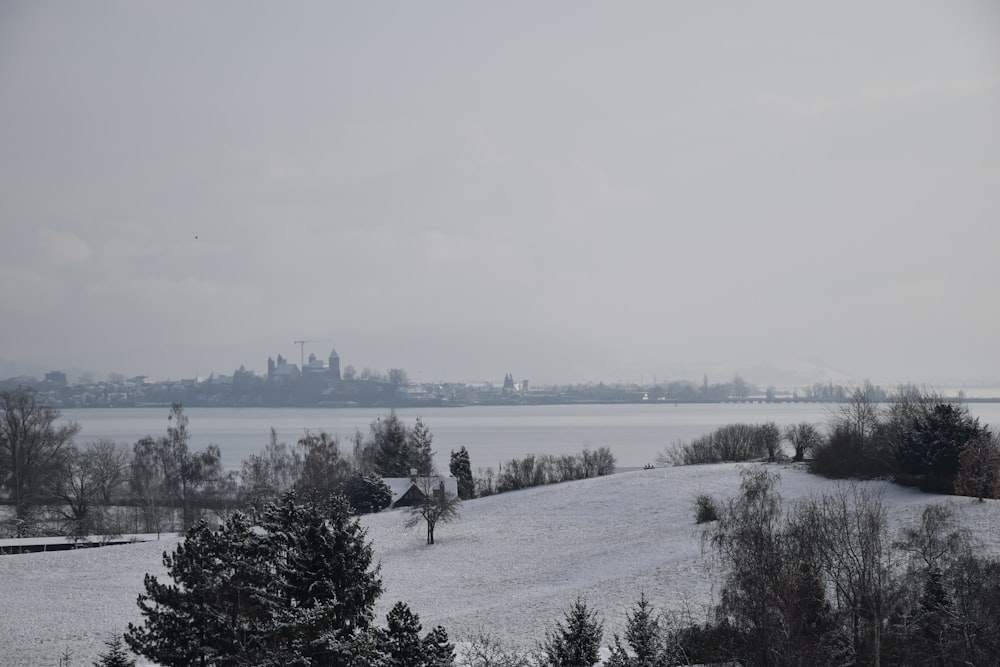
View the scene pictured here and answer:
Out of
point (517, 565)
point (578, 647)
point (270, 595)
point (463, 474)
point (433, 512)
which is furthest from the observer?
point (463, 474)

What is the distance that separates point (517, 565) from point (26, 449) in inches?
1868

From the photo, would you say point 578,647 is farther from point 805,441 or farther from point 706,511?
point 805,441

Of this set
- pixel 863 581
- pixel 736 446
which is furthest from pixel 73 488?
pixel 863 581

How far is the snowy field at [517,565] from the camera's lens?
91.5ft

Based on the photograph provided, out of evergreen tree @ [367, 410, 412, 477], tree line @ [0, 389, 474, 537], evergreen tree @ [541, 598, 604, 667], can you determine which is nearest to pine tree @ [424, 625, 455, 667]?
evergreen tree @ [541, 598, 604, 667]

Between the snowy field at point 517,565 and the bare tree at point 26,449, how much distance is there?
26523 millimetres

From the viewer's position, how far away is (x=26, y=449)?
6669 cm

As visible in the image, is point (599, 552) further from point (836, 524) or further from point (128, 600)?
point (128, 600)

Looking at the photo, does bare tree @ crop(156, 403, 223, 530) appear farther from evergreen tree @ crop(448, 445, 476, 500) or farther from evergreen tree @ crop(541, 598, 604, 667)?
evergreen tree @ crop(541, 598, 604, 667)

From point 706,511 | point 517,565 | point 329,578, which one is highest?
point 329,578

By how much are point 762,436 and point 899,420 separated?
592 inches

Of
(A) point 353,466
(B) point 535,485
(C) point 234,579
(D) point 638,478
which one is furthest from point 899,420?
(A) point 353,466

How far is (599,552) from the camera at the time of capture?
36406 millimetres

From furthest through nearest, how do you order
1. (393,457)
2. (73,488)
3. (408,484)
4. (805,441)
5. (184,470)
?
(73,488), (393,457), (184,470), (408,484), (805,441)
